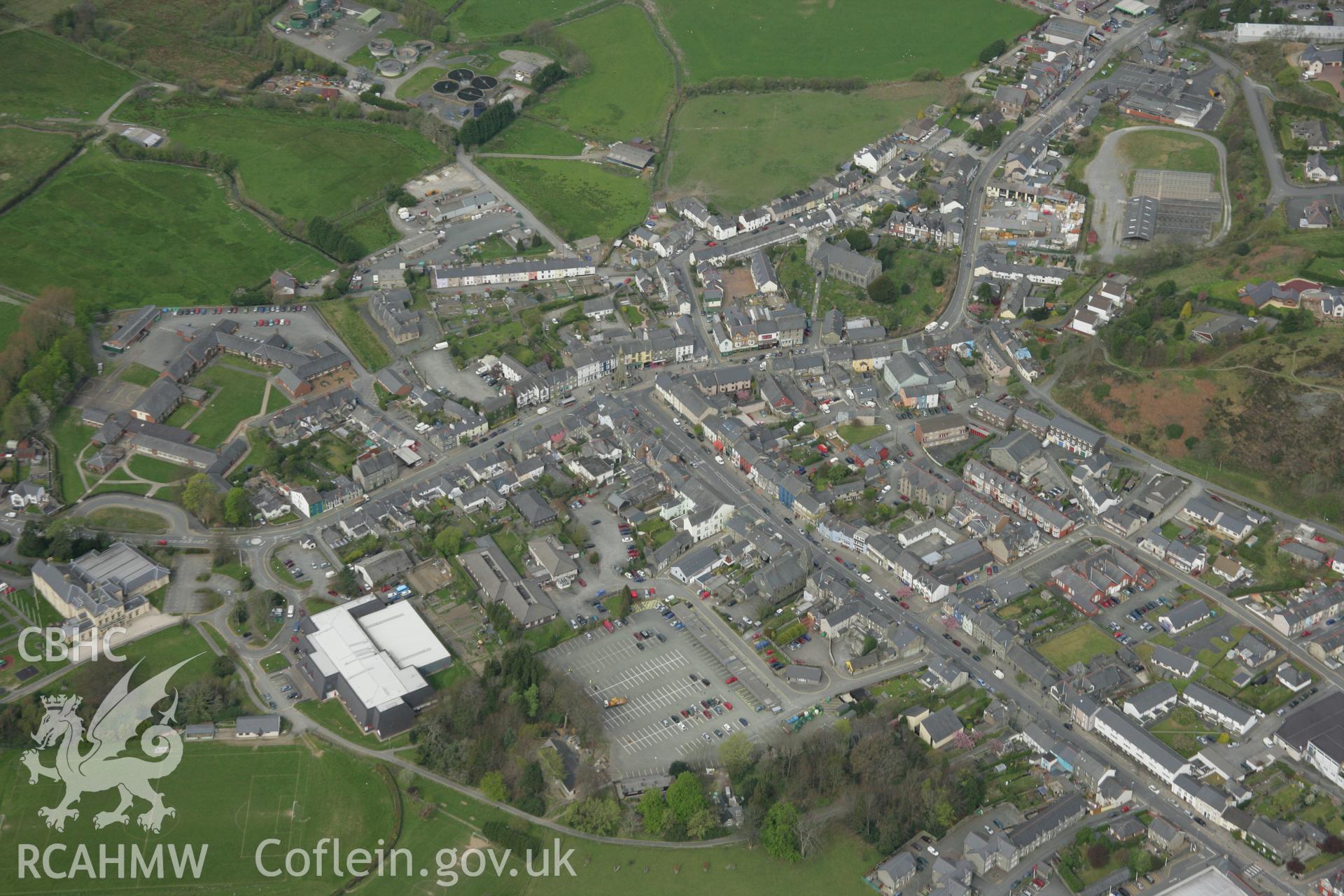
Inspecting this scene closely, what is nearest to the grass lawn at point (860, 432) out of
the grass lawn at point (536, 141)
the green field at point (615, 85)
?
the green field at point (615, 85)

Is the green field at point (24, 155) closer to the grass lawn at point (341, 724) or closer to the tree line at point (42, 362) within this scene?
the tree line at point (42, 362)

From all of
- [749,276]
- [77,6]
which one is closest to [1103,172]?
[749,276]

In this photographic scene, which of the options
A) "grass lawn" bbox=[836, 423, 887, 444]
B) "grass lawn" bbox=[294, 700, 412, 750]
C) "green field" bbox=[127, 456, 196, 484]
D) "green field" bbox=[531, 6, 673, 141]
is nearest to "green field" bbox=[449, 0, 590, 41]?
"green field" bbox=[531, 6, 673, 141]

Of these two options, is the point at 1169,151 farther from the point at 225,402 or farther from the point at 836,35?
the point at 225,402

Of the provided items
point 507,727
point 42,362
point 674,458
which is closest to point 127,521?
point 42,362

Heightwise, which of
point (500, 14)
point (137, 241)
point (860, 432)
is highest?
point (500, 14)

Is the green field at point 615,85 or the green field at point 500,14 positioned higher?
the green field at point 500,14

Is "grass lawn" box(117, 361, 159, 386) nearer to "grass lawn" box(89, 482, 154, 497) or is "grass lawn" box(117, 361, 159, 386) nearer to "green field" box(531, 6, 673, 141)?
"grass lawn" box(89, 482, 154, 497)
